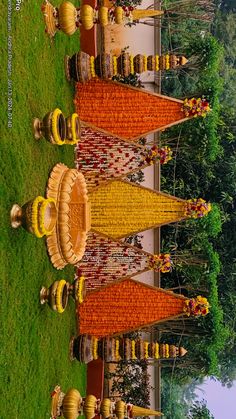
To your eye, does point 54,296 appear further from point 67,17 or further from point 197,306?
point 67,17

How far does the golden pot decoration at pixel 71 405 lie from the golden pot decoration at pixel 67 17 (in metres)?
2.88

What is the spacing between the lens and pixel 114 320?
507cm

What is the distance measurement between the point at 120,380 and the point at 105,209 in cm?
207

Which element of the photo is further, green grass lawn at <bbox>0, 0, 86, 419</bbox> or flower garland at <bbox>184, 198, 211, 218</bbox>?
flower garland at <bbox>184, 198, 211, 218</bbox>

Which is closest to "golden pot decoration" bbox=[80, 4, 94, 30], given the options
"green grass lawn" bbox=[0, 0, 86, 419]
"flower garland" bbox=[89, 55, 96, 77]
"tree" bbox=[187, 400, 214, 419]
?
"green grass lawn" bbox=[0, 0, 86, 419]

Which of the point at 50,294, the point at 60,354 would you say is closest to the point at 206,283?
the point at 60,354

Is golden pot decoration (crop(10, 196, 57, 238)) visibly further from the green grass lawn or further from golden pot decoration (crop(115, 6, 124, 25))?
golden pot decoration (crop(115, 6, 124, 25))

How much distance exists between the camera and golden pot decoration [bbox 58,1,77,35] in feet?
14.3

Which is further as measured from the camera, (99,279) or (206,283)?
(206,283)

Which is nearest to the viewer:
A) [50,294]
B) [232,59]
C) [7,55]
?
[7,55]

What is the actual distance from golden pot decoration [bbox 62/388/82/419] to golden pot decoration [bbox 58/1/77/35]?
9.45ft

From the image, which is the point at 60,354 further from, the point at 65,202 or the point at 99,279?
the point at 65,202

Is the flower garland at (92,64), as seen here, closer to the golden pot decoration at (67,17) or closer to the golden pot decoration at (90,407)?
the golden pot decoration at (67,17)

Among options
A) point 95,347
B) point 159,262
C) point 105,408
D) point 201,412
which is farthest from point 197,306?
point 201,412
